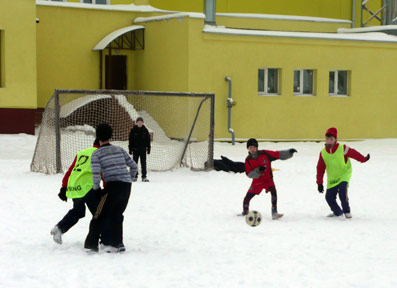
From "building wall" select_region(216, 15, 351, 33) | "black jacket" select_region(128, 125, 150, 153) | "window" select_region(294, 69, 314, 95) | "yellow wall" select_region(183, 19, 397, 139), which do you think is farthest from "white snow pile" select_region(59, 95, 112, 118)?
"black jacket" select_region(128, 125, 150, 153)

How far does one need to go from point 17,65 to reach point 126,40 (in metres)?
5.36

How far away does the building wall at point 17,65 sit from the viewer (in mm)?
23953

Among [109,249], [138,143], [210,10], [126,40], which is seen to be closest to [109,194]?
[109,249]

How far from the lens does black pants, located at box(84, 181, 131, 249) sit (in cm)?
854

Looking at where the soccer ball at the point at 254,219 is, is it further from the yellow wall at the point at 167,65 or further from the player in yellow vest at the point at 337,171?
the yellow wall at the point at 167,65

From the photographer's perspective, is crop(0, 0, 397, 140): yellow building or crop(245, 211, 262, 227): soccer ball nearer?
crop(245, 211, 262, 227): soccer ball

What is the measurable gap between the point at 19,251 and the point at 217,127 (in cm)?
1748

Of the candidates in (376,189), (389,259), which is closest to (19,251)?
(389,259)

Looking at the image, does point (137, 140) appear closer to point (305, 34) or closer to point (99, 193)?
point (99, 193)

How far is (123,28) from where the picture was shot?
27.8 metres

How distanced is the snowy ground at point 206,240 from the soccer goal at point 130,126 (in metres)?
1.42

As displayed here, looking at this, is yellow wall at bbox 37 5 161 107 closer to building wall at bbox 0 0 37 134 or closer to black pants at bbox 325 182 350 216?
building wall at bbox 0 0 37 134

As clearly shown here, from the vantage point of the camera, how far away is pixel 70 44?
27.7 metres

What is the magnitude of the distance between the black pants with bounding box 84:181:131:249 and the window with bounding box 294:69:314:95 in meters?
19.4
